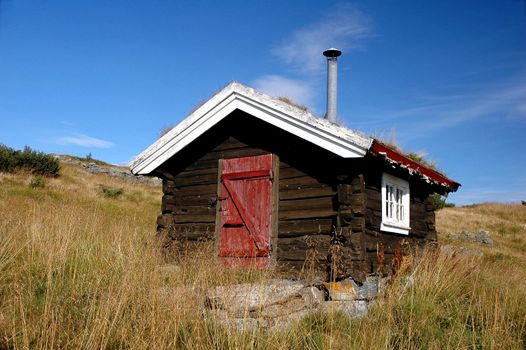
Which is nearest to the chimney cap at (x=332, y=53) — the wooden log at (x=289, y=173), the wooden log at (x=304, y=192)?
A: the wooden log at (x=289, y=173)

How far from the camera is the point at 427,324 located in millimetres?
5414

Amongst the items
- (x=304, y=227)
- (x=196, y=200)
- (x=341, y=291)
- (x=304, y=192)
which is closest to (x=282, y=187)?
(x=304, y=192)

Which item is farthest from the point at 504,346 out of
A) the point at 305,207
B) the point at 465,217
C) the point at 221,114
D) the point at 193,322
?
the point at 465,217

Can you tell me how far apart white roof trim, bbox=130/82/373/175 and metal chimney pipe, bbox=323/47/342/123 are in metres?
2.25

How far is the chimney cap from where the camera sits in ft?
35.5

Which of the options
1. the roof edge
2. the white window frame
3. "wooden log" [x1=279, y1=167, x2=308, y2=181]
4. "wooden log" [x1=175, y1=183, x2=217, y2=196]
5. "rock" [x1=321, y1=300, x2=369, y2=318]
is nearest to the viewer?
"rock" [x1=321, y1=300, x2=369, y2=318]

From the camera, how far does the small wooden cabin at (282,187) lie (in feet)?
24.5

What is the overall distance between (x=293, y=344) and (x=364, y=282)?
3.07 meters

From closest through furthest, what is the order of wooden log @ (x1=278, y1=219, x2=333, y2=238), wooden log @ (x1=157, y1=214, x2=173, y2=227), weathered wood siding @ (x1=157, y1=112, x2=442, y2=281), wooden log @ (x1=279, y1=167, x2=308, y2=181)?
weathered wood siding @ (x1=157, y1=112, x2=442, y2=281) < wooden log @ (x1=278, y1=219, x2=333, y2=238) < wooden log @ (x1=279, y1=167, x2=308, y2=181) < wooden log @ (x1=157, y1=214, x2=173, y2=227)

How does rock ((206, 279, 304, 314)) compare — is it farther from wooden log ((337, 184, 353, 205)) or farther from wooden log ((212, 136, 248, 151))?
wooden log ((212, 136, 248, 151))

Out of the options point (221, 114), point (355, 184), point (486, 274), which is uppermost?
point (221, 114)

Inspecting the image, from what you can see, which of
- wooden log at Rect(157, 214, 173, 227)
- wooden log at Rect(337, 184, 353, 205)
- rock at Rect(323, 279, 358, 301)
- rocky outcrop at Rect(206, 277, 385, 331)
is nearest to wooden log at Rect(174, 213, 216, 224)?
wooden log at Rect(157, 214, 173, 227)

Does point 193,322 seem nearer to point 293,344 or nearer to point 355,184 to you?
point 293,344

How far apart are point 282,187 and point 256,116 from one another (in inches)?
52.8
